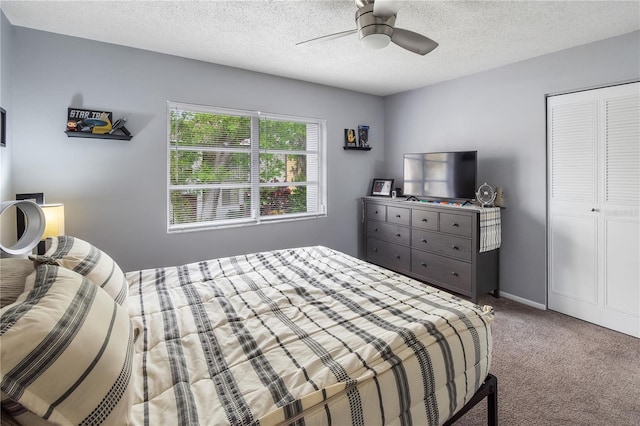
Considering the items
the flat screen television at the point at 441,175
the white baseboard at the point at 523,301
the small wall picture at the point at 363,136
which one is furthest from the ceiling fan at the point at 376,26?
the white baseboard at the point at 523,301

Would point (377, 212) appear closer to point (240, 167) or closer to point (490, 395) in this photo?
point (240, 167)

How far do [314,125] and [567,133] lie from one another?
2.83 meters

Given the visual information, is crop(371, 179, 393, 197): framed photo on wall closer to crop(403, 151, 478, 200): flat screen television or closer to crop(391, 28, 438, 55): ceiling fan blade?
crop(403, 151, 478, 200): flat screen television

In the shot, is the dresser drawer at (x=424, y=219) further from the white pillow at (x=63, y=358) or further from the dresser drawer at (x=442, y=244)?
the white pillow at (x=63, y=358)

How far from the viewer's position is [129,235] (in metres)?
3.12

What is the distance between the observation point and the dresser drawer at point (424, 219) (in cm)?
370

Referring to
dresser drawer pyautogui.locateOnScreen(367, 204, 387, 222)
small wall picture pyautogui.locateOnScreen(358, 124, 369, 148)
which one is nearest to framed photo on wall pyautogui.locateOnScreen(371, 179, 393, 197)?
dresser drawer pyautogui.locateOnScreen(367, 204, 387, 222)

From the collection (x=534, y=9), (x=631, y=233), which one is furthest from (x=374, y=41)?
(x=631, y=233)

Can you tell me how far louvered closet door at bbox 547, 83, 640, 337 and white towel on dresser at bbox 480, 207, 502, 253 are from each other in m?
0.47

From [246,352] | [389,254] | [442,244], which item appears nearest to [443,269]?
[442,244]

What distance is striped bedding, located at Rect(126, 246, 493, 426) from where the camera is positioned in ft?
3.50

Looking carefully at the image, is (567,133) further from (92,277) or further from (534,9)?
(92,277)

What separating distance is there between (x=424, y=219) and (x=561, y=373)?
76.7 inches

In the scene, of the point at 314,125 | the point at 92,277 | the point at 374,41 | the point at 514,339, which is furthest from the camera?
the point at 314,125
